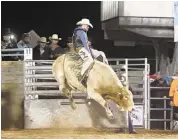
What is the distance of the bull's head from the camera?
32.3ft

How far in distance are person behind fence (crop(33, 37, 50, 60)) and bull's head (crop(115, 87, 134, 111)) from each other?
5.61ft

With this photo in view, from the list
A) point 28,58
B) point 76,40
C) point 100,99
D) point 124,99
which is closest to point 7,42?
point 28,58

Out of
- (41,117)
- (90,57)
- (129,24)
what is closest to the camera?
(90,57)

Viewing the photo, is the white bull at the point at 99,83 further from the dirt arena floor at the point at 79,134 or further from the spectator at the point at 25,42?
the spectator at the point at 25,42

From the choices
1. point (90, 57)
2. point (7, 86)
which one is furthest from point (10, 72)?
point (90, 57)

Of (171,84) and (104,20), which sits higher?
(104,20)

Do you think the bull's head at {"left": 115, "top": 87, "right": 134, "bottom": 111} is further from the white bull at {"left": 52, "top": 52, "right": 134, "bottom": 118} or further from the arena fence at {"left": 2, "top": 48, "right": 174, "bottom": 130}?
the arena fence at {"left": 2, "top": 48, "right": 174, "bottom": 130}

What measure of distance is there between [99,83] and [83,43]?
0.74 m

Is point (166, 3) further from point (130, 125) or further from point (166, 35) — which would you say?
point (130, 125)

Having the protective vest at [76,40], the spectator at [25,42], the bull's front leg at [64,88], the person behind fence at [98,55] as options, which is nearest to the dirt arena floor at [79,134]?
the bull's front leg at [64,88]

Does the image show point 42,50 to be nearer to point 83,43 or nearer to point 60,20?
point 83,43

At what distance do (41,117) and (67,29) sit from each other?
1897 millimetres

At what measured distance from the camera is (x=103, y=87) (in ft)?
32.7

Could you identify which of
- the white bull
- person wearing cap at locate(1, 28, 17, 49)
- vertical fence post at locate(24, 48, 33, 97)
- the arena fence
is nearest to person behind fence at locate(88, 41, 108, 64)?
the white bull
